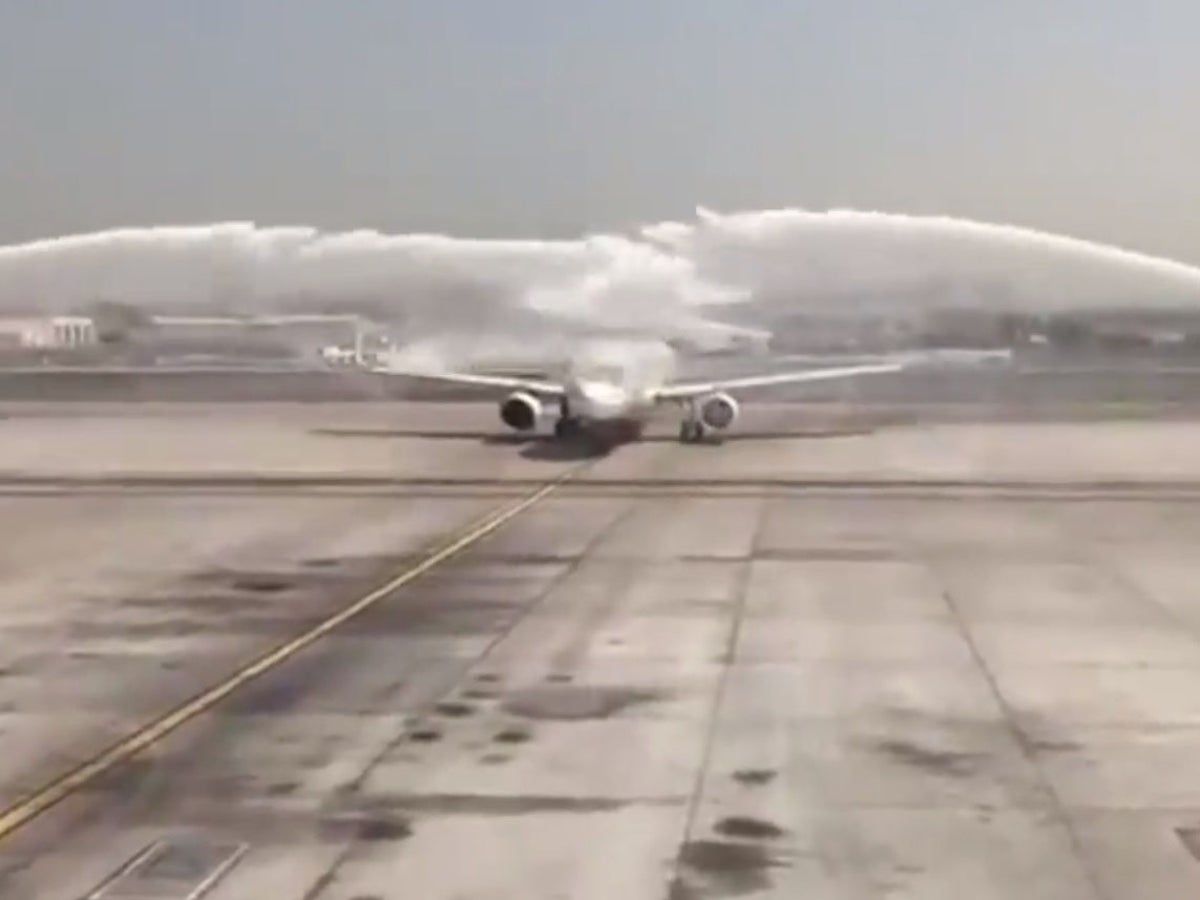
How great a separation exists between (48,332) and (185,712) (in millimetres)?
154981

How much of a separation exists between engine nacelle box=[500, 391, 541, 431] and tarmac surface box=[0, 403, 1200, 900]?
55.2 ft

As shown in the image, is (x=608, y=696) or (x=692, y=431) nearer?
(x=608, y=696)

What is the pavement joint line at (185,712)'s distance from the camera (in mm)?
16203

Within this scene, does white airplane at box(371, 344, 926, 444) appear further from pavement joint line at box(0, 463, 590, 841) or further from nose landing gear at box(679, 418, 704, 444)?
pavement joint line at box(0, 463, 590, 841)

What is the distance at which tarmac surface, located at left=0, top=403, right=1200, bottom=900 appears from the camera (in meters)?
14.7

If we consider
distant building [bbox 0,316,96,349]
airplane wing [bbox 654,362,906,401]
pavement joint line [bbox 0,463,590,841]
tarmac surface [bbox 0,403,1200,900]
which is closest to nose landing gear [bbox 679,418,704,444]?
airplane wing [bbox 654,362,906,401]

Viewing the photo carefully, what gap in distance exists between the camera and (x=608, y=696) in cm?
2123

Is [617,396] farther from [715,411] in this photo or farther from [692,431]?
[692,431]

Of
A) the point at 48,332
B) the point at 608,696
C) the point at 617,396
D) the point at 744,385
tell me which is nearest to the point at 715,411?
the point at 744,385

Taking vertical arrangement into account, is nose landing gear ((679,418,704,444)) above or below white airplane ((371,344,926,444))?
below

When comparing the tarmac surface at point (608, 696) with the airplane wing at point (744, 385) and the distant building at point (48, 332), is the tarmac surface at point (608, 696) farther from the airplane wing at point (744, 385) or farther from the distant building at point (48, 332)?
the distant building at point (48, 332)

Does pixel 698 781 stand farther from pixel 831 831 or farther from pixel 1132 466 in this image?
pixel 1132 466

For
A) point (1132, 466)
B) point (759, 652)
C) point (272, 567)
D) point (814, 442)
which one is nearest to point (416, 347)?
point (814, 442)

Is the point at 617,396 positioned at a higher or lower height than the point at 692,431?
higher
